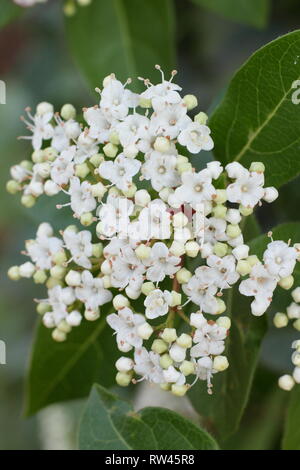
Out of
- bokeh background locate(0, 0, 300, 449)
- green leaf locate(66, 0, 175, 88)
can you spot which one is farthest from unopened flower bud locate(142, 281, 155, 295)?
green leaf locate(66, 0, 175, 88)

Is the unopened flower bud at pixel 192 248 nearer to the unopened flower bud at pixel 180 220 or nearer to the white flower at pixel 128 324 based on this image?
the unopened flower bud at pixel 180 220

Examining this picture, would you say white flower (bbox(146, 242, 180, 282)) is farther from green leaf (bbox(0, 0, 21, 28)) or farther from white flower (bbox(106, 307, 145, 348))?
green leaf (bbox(0, 0, 21, 28))

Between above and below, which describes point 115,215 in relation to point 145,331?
above

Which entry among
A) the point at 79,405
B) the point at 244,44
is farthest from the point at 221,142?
the point at 79,405

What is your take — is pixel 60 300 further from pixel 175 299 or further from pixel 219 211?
pixel 219 211

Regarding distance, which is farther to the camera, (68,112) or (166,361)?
(68,112)

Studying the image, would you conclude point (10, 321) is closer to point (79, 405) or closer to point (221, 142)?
point (79, 405)

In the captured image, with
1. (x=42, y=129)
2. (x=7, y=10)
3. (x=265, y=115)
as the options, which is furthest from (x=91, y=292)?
(x=7, y=10)
